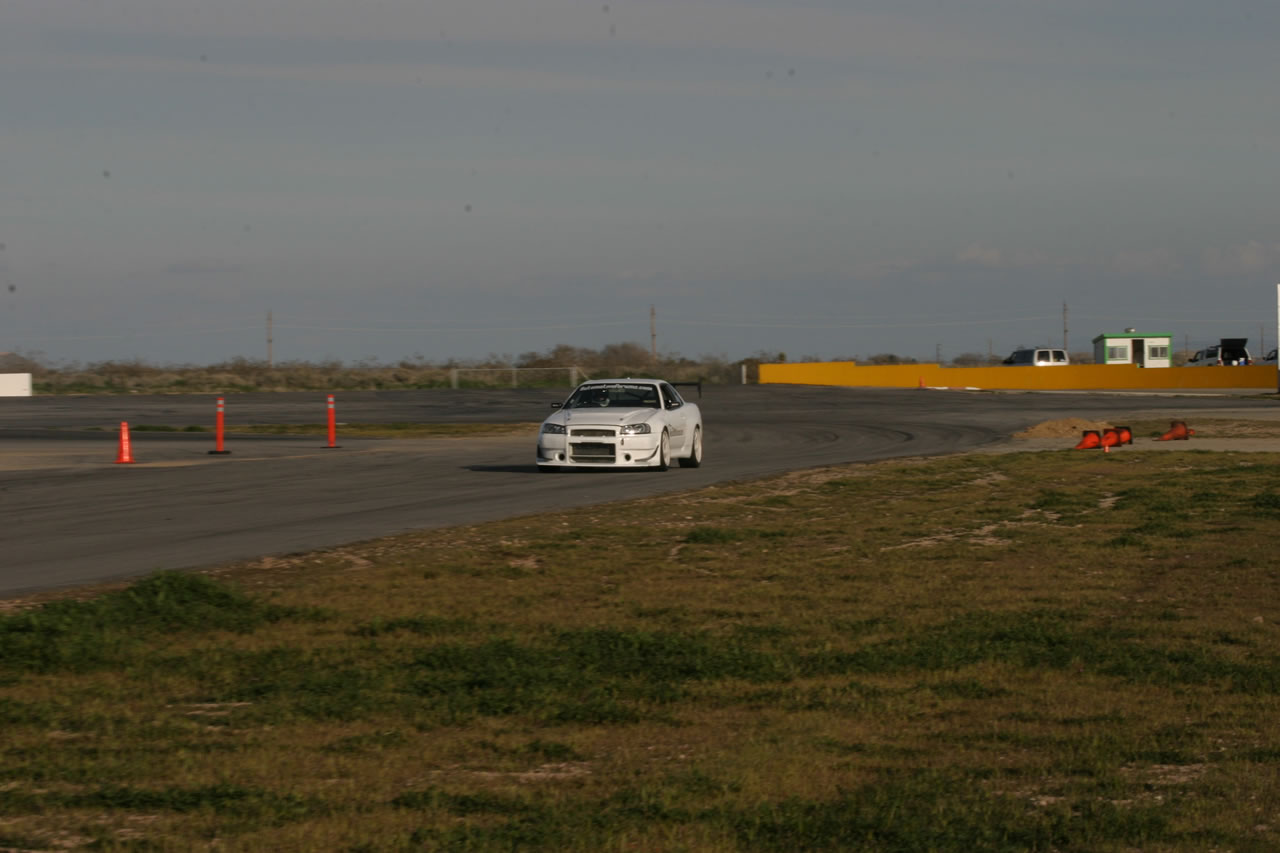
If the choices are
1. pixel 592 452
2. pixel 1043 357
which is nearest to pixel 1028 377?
pixel 1043 357

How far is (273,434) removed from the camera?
3731 cm

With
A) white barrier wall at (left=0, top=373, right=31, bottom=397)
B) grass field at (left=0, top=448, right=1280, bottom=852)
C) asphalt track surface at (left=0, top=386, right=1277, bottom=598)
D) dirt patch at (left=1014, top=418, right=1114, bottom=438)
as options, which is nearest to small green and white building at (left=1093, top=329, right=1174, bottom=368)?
asphalt track surface at (left=0, top=386, right=1277, bottom=598)

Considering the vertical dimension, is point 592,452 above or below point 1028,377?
below

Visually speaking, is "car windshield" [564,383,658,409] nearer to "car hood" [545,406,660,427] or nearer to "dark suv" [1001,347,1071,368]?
"car hood" [545,406,660,427]

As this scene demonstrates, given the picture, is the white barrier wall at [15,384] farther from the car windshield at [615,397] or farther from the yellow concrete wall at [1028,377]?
the car windshield at [615,397]

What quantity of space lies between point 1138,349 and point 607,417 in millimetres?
59901

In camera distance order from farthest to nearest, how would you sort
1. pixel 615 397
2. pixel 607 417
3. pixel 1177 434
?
pixel 1177 434 → pixel 615 397 → pixel 607 417

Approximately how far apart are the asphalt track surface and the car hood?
861 mm

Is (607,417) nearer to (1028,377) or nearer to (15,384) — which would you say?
(1028,377)

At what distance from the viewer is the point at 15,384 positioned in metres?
71.4

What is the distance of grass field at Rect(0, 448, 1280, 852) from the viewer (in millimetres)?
4973

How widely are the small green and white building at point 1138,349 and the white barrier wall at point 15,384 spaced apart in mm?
55358

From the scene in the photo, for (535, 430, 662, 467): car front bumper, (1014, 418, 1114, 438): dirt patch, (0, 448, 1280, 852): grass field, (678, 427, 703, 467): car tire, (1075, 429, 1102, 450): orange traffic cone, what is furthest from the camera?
(1014, 418, 1114, 438): dirt patch

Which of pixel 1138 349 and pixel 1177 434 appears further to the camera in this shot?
pixel 1138 349
